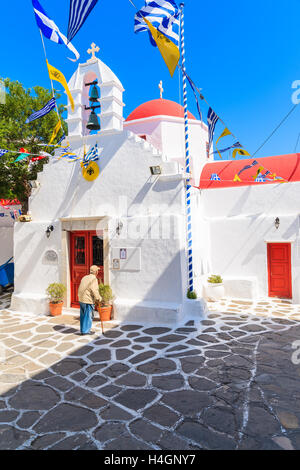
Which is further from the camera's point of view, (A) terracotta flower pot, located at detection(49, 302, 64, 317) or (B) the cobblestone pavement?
(A) terracotta flower pot, located at detection(49, 302, 64, 317)

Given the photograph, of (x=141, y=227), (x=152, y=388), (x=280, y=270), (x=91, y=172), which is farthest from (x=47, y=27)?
(x=280, y=270)

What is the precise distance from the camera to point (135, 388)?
404 cm

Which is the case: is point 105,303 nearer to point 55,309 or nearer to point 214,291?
point 55,309

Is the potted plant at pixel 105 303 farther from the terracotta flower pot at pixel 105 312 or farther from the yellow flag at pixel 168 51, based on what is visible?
the yellow flag at pixel 168 51

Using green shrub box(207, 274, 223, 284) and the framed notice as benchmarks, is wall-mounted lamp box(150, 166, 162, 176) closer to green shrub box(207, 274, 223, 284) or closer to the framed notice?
the framed notice

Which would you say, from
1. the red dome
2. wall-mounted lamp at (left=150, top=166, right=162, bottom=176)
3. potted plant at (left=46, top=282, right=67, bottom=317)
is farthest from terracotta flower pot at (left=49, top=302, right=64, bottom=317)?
the red dome

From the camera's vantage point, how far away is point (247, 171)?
1097cm

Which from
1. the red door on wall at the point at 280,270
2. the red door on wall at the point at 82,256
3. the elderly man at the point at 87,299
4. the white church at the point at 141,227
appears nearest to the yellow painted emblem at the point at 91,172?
the white church at the point at 141,227

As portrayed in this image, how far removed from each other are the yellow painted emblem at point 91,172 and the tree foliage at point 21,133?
13.4ft

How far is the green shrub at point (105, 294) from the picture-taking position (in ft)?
23.6

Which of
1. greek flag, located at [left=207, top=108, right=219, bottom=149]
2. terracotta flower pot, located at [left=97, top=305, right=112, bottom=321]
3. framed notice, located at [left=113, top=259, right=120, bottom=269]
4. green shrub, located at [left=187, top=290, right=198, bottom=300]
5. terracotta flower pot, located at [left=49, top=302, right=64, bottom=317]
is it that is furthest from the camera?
greek flag, located at [left=207, top=108, right=219, bottom=149]

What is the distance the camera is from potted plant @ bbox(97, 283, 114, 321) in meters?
7.12
